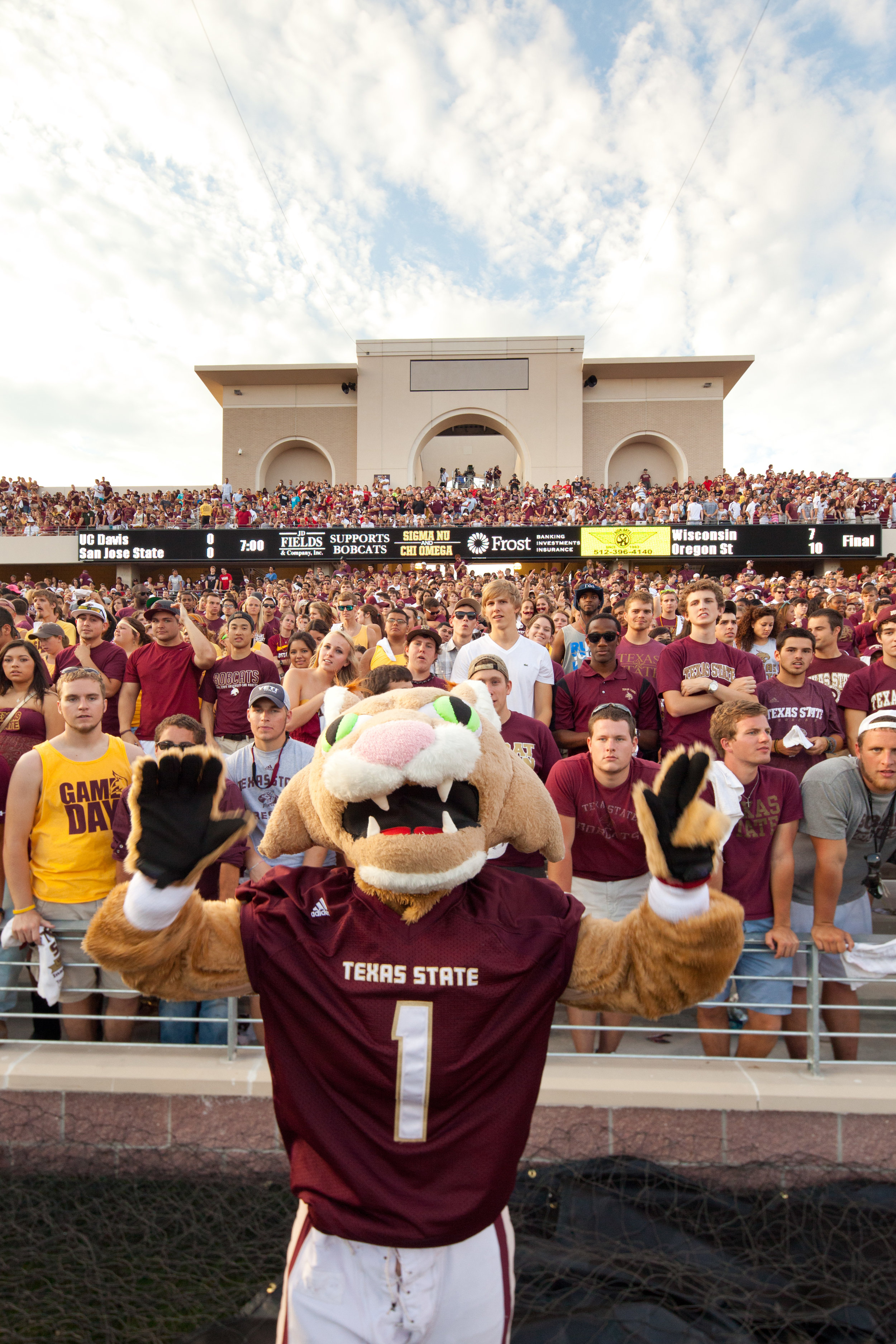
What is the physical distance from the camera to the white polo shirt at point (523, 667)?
477 cm

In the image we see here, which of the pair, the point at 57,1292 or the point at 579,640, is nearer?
the point at 57,1292

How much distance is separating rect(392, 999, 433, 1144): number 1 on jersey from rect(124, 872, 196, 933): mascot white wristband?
0.47m

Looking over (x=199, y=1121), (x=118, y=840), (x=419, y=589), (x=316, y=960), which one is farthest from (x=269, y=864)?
(x=419, y=589)

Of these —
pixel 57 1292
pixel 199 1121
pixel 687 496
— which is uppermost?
pixel 687 496

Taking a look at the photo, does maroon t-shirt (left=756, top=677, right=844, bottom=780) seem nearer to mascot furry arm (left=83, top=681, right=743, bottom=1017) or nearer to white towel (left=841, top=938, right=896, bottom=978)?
white towel (left=841, top=938, right=896, bottom=978)

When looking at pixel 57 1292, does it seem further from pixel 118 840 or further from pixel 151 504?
pixel 151 504

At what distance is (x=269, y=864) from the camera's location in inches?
143

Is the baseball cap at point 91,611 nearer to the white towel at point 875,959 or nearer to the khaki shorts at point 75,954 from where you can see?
the khaki shorts at point 75,954

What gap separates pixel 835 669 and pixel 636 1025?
9.64 ft

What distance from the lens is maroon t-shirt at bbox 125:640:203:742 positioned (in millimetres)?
5188

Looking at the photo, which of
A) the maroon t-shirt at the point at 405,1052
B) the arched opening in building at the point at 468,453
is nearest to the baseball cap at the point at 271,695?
the maroon t-shirt at the point at 405,1052

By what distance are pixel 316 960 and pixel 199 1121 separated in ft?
6.67

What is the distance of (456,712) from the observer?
150 centimetres

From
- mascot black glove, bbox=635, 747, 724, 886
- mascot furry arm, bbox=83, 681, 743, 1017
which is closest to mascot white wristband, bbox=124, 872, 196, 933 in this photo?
mascot furry arm, bbox=83, 681, 743, 1017
